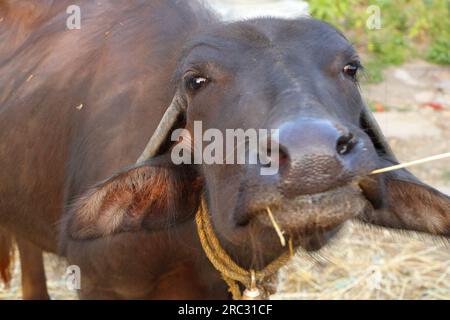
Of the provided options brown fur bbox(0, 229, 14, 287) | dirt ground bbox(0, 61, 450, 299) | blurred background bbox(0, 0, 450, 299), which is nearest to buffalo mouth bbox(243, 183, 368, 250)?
blurred background bbox(0, 0, 450, 299)

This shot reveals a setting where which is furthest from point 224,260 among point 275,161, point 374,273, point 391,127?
point 391,127

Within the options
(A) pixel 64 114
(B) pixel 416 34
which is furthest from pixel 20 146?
(B) pixel 416 34

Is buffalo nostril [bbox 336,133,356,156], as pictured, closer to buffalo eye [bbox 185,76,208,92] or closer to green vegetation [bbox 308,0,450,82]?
buffalo eye [bbox 185,76,208,92]

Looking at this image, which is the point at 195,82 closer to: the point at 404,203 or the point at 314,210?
the point at 314,210

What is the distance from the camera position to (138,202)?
9.80 ft

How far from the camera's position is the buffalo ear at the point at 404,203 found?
9.21 feet

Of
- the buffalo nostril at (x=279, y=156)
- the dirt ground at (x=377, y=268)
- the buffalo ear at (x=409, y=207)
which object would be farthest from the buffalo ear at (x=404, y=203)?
the dirt ground at (x=377, y=268)

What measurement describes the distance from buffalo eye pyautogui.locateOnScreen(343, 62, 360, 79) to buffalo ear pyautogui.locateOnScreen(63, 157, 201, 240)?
667 mm

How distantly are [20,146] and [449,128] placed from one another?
4.16 meters

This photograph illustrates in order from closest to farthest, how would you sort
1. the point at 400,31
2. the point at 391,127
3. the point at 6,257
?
the point at 6,257
the point at 391,127
the point at 400,31

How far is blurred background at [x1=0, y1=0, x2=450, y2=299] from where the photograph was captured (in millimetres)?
4255

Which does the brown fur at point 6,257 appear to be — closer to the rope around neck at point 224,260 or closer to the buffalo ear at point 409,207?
the rope around neck at point 224,260

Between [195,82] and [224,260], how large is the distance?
2.26ft

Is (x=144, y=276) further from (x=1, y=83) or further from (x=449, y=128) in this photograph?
(x=449, y=128)
